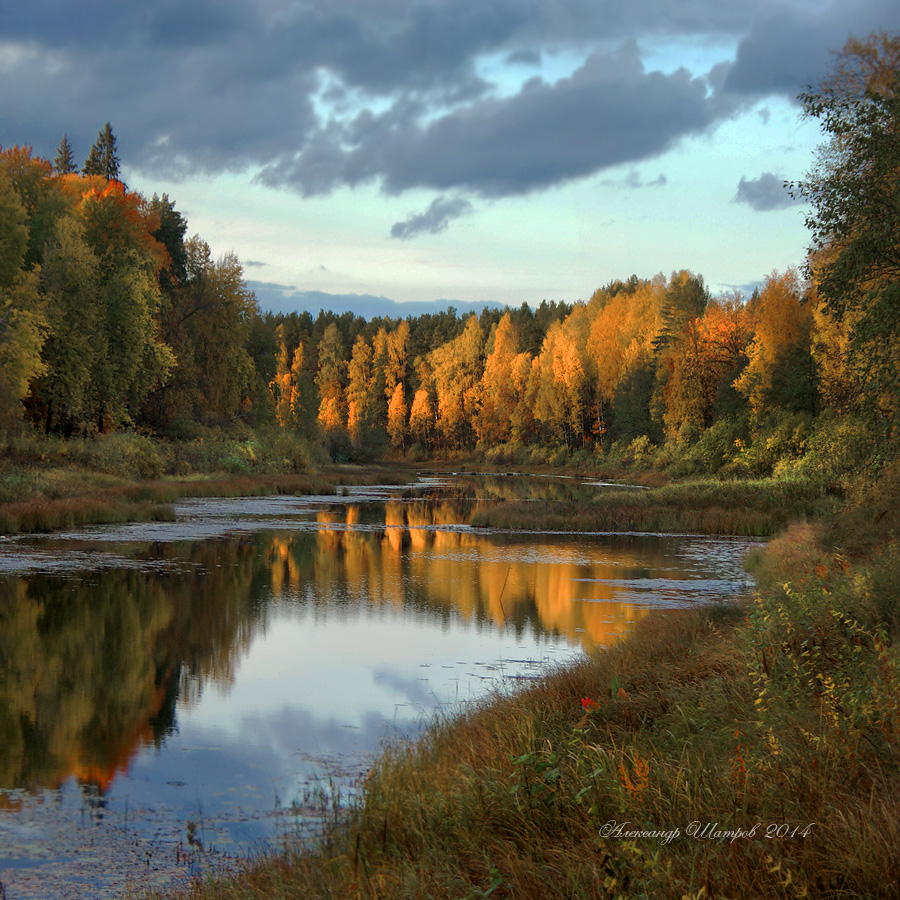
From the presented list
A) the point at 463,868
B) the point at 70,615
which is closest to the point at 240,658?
the point at 70,615

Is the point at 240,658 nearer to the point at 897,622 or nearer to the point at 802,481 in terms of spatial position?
the point at 897,622

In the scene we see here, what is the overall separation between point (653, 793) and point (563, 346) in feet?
279

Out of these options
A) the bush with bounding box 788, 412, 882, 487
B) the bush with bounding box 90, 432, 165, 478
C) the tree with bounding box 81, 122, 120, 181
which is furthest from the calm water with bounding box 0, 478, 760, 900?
the tree with bounding box 81, 122, 120, 181

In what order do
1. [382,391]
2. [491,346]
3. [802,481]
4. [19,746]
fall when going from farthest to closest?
[382,391] → [491,346] → [802,481] → [19,746]

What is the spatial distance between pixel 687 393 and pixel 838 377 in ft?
88.1

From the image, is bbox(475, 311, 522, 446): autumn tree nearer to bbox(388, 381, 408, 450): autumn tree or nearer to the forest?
the forest

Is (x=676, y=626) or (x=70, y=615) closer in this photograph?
(x=676, y=626)

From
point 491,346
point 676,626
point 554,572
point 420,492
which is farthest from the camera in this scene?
point 491,346

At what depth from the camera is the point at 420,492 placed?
2165 inches

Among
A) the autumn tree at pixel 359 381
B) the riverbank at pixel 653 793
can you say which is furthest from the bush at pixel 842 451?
the autumn tree at pixel 359 381

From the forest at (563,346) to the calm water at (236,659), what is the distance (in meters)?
7.25

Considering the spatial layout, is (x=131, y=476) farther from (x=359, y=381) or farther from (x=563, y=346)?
(x=359, y=381)

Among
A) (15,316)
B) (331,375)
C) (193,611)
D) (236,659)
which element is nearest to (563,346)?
(331,375)

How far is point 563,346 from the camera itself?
89.0 m
